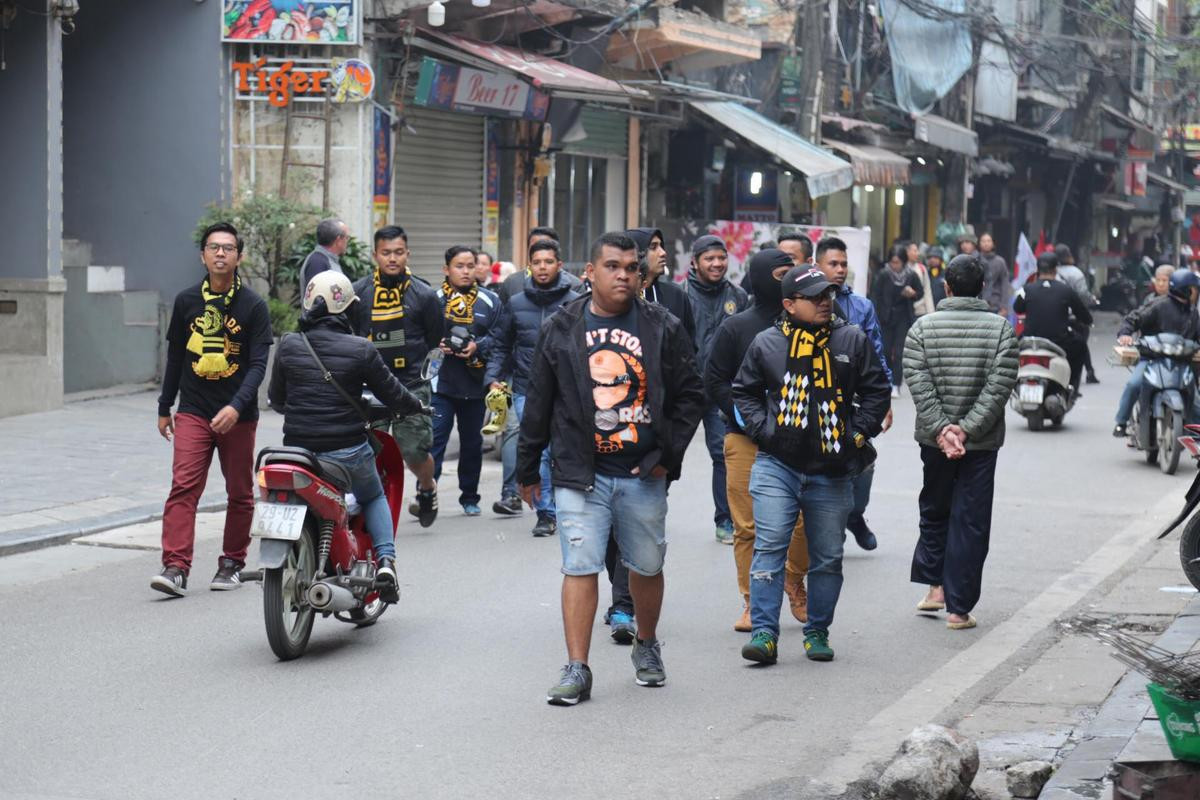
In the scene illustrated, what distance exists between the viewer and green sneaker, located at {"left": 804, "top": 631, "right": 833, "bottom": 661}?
729 cm

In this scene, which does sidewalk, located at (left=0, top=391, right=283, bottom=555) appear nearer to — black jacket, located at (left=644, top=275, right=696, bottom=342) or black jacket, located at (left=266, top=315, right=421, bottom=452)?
black jacket, located at (left=266, top=315, right=421, bottom=452)

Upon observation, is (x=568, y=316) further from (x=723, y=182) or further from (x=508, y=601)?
(x=723, y=182)

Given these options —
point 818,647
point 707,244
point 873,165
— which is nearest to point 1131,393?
point 707,244

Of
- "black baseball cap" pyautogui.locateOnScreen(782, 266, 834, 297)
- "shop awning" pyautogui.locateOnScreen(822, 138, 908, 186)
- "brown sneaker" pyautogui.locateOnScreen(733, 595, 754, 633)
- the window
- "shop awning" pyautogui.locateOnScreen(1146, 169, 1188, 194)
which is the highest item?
"shop awning" pyautogui.locateOnScreen(1146, 169, 1188, 194)

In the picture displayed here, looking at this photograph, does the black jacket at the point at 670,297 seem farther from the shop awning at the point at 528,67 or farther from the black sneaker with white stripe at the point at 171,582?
the shop awning at the point at 528,67

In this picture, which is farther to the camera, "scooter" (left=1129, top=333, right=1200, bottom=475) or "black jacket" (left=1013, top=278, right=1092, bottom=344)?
"black jacket" (left=1013, top=278, right=1092, bottom=344)

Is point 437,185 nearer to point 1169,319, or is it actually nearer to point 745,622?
point 1169,319

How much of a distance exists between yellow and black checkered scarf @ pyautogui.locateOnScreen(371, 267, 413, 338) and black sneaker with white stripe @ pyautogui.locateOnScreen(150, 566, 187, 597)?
89.3 inches

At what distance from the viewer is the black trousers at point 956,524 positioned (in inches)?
310

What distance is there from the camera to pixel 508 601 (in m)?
8.40

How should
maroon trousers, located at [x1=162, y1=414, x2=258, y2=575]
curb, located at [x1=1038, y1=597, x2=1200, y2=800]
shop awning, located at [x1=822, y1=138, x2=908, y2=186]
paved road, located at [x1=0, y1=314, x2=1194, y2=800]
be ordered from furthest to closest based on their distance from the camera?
shop awning, located at [x1=822, y1=138, x2=908, y2=186] → maroon trousers, located at [x1=162, y1=414, x2=258, y2=575] → paved road, located at [x1=0, y1=314, x2=1194, y2=800] → curb, located at [x1=1038, y1=597, x2=1200, y2=800]

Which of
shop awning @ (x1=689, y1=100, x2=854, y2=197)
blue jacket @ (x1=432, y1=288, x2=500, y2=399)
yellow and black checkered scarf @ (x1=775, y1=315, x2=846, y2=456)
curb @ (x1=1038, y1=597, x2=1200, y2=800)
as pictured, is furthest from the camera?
shop awning @ (x1=689, y1=100, x2=854, y2=197)

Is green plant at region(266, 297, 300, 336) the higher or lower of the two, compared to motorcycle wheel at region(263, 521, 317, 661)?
higher

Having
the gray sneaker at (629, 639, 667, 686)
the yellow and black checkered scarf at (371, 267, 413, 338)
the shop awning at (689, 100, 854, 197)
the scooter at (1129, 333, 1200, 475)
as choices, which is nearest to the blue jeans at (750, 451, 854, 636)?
the gray sneaker at (629, 639, 667, 686)
